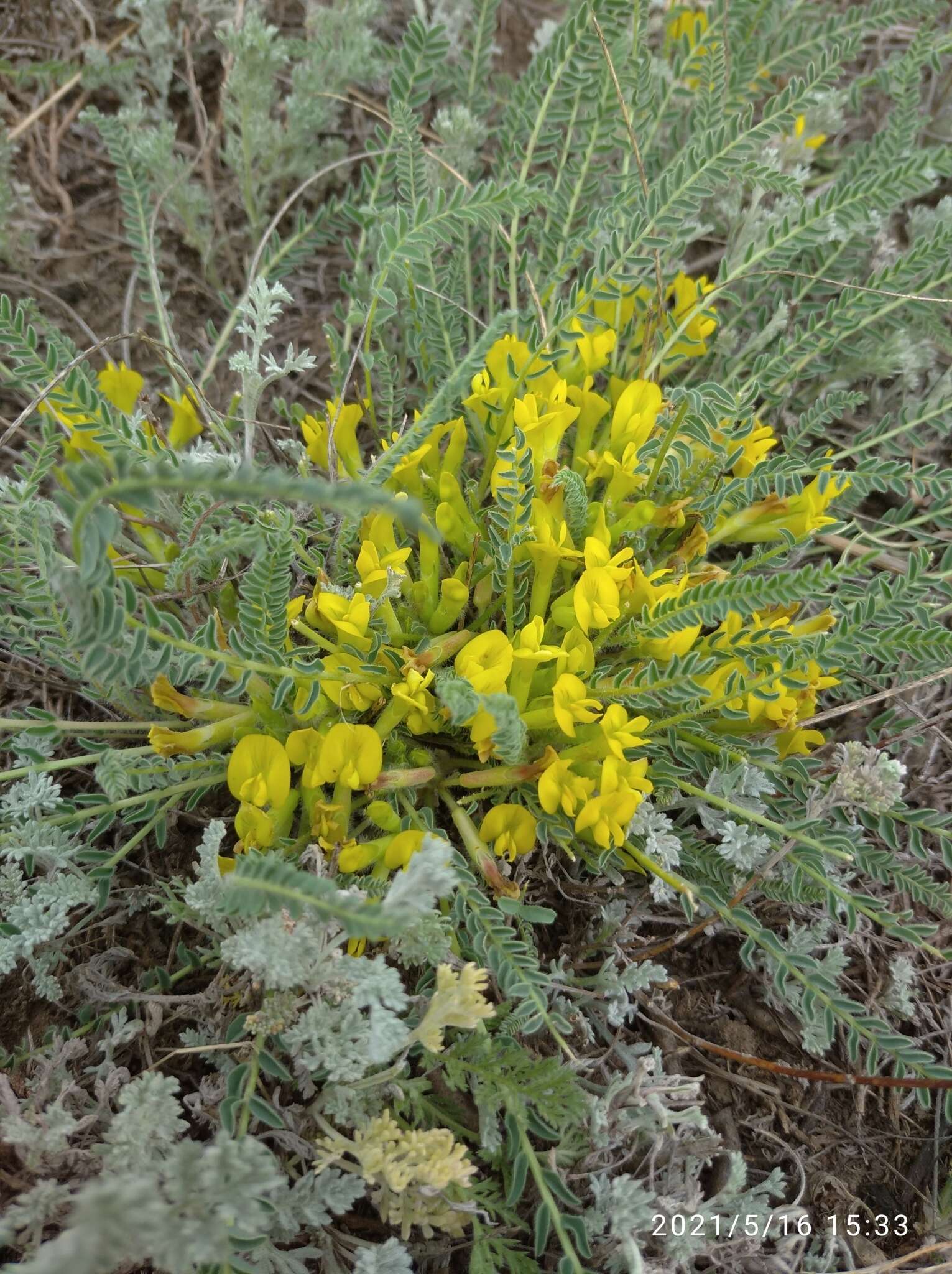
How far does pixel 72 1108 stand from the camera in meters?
1.43

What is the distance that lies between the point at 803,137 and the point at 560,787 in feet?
5.87

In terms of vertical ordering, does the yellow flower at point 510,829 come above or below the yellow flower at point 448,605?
below

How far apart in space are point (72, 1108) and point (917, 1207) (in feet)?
4.78

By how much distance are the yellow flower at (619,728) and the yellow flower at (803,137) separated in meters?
1.48

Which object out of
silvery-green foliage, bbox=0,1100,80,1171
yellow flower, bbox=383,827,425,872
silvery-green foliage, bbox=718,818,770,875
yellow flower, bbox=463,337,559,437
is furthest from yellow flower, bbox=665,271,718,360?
silvery-green foliage, bbox=0,1100,80,1171

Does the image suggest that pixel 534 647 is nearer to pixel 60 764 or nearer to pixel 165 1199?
pixel 60 764

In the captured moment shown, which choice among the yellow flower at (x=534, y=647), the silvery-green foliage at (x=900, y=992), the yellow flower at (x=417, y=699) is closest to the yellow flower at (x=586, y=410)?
the yellow flower at (x=534, y=647)

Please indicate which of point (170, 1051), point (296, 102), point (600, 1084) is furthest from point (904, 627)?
point (296, 102)

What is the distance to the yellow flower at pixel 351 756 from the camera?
4.69ft

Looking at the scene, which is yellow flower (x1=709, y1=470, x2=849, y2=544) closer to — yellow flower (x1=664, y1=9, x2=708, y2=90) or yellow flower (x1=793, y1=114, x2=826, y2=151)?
yellow flower (x1=793, y1=114, x2=826, y2=151)

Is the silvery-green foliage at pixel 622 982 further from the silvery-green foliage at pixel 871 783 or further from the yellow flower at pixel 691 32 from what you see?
the yellow flower at pixel 691 32

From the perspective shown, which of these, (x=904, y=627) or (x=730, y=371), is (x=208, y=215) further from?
(x=904, y=627)

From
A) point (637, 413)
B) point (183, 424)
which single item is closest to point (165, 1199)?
point (183, 424)

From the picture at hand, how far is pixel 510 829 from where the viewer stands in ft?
5.06
